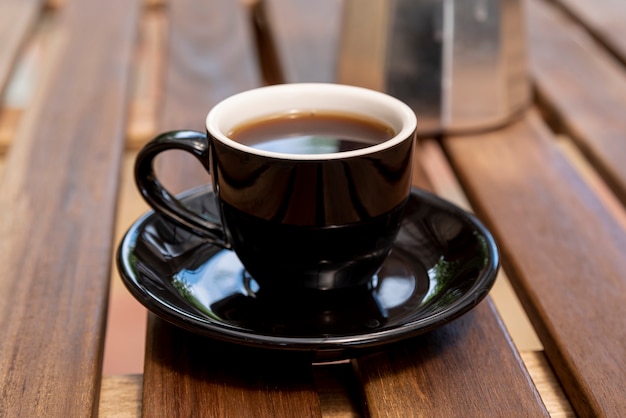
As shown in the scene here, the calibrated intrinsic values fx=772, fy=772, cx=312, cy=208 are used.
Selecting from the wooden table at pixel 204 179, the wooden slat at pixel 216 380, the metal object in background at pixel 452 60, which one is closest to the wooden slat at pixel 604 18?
the wooden table at pixel 204 179

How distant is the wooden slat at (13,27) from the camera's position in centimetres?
78

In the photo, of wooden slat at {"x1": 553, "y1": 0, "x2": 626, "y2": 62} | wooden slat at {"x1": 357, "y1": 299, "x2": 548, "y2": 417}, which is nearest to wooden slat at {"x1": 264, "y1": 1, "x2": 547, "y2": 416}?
wooden slat at {"x1": 357, "y1": 299, "x2": 548, "y2": 417}

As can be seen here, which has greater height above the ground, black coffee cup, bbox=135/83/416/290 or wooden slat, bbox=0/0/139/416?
black coffee cup, bbox=135/83/416/290

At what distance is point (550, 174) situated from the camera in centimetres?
58

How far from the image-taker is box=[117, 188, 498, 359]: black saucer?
0.34 metres

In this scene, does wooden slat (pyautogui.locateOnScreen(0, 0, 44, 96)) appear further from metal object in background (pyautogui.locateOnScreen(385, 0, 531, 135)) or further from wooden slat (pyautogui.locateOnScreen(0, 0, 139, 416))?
metal object in background (pyautogui.locateOnScreen(385, 0, 531, 135))

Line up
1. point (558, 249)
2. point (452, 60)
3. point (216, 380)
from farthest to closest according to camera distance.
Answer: point (452, 60) < point (558, 249) < point (216, 380)

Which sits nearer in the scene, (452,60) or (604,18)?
(452,60)

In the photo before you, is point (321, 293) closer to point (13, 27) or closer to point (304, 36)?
point (304, 36)

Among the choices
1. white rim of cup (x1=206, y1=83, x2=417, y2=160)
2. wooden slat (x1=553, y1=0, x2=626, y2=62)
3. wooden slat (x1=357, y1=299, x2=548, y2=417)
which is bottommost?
wooden slat (x1=553, y1=0, x2=626, y2=62)

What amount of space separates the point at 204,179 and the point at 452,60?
0.73ft

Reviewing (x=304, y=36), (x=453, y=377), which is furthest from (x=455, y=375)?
(x=304, y=36)

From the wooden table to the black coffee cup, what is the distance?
5 centimetres

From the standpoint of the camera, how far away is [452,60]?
2.04 feet
